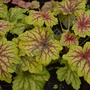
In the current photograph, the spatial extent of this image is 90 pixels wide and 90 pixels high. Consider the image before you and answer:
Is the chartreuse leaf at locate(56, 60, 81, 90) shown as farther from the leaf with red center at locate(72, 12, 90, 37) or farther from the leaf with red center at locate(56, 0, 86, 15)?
the leaf with red center at locate(56, 0, 86, 15)

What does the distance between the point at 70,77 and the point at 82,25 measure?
56 cm

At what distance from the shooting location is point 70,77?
2.74m

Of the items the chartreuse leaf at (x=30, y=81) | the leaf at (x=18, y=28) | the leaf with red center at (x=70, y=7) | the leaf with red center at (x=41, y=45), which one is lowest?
the chartreuse leaf at (x=30, y=81)

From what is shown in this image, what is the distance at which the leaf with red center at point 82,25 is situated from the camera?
9.07 ft

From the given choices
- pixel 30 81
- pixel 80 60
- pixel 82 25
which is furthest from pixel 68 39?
pixel 30 81

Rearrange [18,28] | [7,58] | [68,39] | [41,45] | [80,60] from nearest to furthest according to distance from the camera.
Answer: [7,58]
[80,60]
[41,45]
[68,39]
[18,28]

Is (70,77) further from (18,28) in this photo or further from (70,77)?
A: (18,28)

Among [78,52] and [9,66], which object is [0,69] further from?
[78,52]

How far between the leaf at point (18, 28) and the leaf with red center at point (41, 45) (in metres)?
0.27

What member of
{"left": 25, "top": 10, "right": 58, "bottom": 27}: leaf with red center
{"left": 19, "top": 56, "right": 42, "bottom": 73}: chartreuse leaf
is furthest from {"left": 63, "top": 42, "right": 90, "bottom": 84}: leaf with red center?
{"left": 25, "top": 10, "right": 58, "bottom": 27}: leaf with red center

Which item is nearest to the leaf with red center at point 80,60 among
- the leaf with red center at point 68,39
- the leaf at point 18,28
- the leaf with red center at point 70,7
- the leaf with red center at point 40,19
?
the leaf with red center at point 68,39

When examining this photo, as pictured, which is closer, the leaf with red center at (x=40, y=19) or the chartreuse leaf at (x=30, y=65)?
the chartreuse leaf at (x=30, y=65)

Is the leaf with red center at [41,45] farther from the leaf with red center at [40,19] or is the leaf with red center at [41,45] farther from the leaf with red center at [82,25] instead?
the leaf with red center at [82,25]

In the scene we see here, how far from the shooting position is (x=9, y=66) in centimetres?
242
